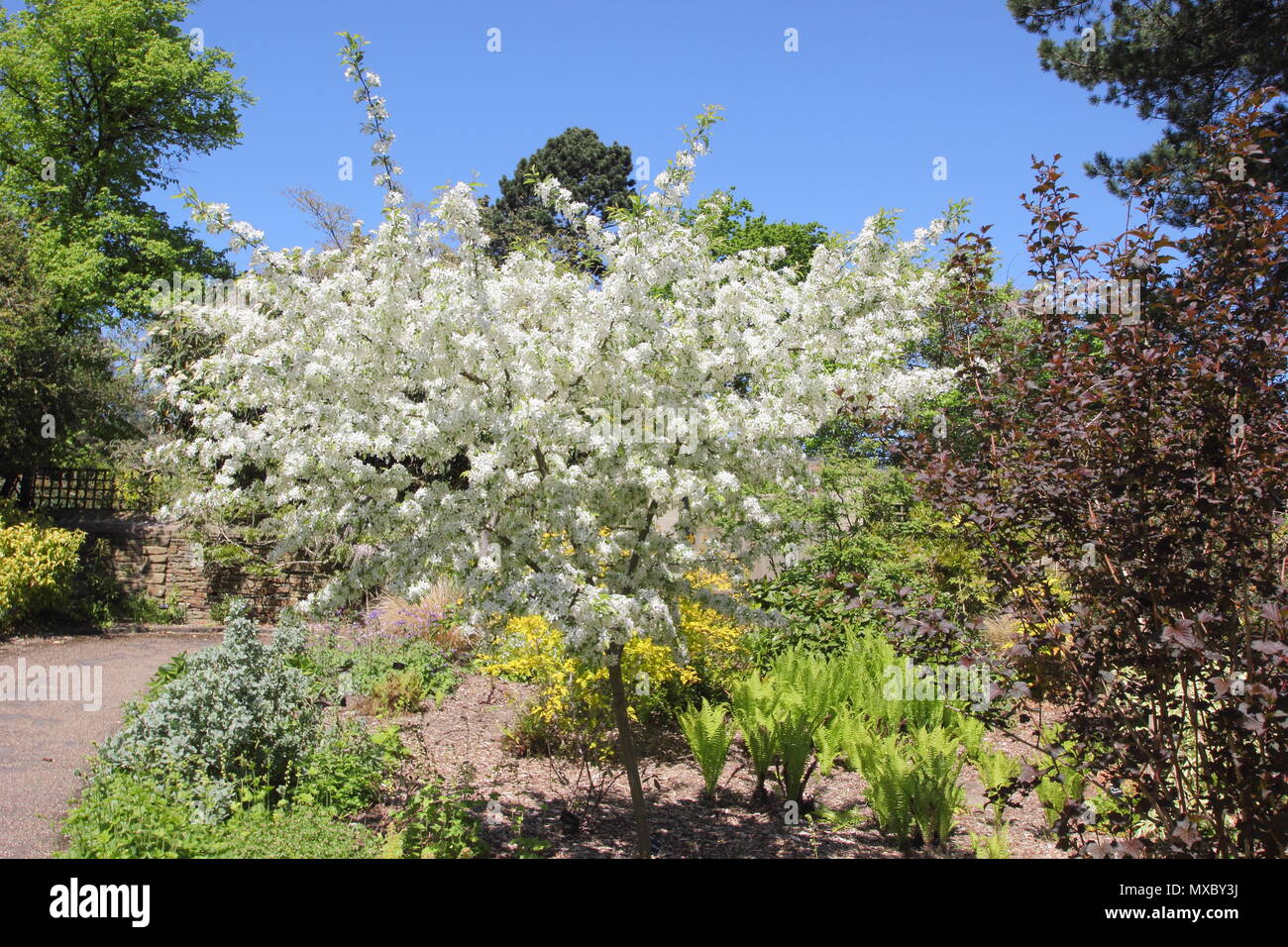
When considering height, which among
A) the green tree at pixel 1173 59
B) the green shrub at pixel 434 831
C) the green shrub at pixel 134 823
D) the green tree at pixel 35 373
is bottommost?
the green shrub at pixel 434 831

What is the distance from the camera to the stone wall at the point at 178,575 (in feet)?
47.4

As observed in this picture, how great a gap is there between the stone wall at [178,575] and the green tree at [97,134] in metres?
6.04

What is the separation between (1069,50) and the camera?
1177 centimetres

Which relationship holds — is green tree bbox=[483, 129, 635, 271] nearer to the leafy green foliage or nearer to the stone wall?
the stone wall

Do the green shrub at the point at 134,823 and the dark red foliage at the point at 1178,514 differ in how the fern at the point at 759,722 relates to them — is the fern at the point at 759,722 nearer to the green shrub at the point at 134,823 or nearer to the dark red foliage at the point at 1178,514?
the dark red foliage at the point at 1178,514

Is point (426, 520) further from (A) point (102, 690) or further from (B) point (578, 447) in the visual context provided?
(A) point (102, 690)

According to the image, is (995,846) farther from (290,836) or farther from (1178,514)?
(290,836)

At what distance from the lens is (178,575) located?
48.1ft

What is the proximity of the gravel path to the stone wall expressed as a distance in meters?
1.63

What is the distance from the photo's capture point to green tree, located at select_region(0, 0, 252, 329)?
733 inches

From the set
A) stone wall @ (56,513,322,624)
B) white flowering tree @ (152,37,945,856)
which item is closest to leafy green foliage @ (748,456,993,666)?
white flowering tree @ (152,37,945,856)

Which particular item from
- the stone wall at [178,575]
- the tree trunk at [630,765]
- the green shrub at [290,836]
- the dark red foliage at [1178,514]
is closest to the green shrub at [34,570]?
the stone wall at [178,575]
